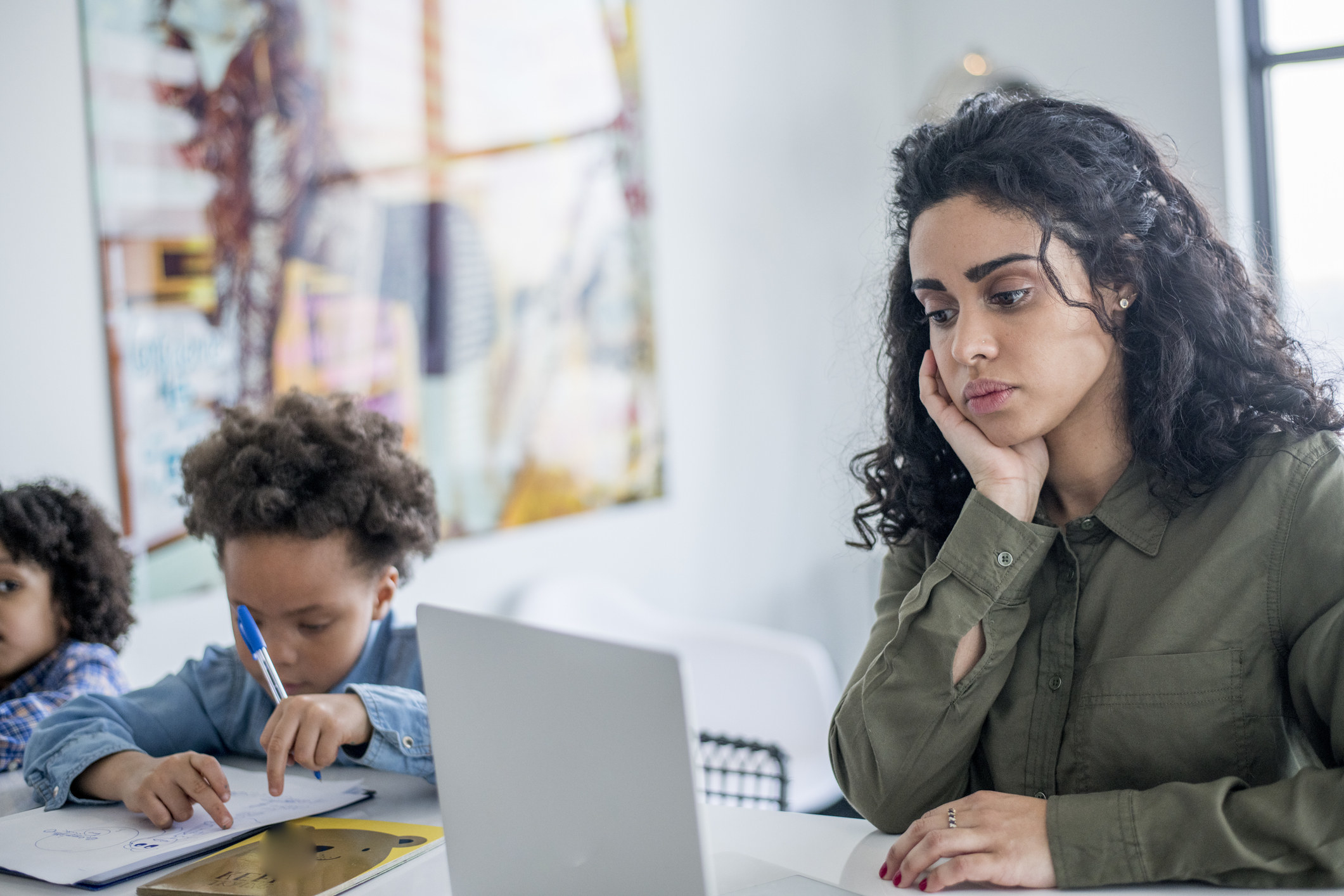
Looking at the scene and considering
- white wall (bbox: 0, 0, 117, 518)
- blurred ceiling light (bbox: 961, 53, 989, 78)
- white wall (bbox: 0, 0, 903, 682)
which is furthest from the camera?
blurred ceiling light (bbox: 961, 53, 989, 78)

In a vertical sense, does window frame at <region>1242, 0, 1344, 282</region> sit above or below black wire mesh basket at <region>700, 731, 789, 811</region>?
above

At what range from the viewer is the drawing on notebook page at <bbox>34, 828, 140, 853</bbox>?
41.0 inches

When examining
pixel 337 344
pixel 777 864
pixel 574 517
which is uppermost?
pixel 337 344

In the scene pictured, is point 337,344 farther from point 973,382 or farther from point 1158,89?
point 1158,89

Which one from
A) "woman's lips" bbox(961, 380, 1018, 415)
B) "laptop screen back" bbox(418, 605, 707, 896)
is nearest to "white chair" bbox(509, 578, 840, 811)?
"woman's lips" bbox(961, 380, 1018, 415)

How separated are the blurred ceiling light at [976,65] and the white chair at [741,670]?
1.62 metres

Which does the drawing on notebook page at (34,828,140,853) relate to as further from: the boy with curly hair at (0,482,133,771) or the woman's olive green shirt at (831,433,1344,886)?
the woman's olive green shirt at (831,433,1344,886)

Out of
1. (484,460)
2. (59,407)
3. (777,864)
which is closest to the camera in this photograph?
(777,864)

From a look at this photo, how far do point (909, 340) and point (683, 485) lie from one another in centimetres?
149

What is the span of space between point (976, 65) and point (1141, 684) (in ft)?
7.75

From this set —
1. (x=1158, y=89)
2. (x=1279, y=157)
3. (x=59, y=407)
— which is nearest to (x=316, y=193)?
(x=59, y=407)

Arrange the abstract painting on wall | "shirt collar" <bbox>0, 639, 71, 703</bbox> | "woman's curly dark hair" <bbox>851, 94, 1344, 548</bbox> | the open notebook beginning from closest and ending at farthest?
the open notebook, "woman's curly dark hair" <bbox>851, 94, 1344, 548</bbox>, "shirt collar" <bbox>0, 639, 71, 703</bbox>, the abstract painting on wall

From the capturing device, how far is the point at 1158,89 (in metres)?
2.99

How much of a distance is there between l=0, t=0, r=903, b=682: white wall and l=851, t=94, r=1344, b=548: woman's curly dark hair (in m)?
0.89
